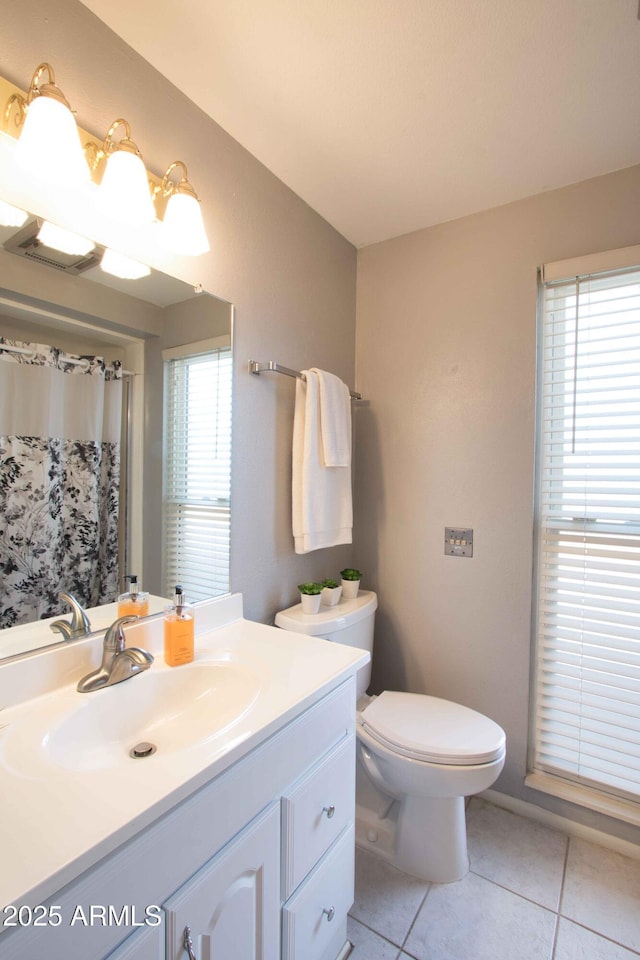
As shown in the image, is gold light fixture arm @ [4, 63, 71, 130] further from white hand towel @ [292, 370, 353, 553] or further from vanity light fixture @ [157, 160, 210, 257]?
white hand towel @ [292, 370, 353, 553]

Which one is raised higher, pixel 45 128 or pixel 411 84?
pixel 411 84

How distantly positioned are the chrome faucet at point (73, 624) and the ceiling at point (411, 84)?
1.34 m

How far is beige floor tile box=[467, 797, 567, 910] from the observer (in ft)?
4.40

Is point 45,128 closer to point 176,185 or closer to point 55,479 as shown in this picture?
point 176,185

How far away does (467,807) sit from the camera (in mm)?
1663

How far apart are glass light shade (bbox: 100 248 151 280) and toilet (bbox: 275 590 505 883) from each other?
3.63 feet

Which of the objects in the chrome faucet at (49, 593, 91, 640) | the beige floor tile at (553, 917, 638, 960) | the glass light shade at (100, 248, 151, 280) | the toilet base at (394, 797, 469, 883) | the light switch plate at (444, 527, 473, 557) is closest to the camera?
the chrome faucet at (49, 593, 91, 640)

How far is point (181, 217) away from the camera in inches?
43.2

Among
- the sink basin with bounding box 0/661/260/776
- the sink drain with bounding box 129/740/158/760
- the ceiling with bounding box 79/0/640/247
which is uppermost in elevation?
the ceiling with bounding box 79/0/640/247

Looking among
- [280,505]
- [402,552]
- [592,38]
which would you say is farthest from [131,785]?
[592,38]

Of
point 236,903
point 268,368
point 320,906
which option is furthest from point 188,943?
point 268,368

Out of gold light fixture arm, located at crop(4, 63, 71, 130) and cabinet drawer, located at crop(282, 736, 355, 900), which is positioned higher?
gold light fixture arm, located at crop(4, 63, 71, 130)

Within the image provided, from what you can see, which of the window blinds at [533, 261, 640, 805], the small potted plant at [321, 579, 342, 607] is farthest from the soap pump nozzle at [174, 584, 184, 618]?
the window blinds at [533, 261, 640, 805]

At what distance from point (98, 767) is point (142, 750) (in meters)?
0.09
